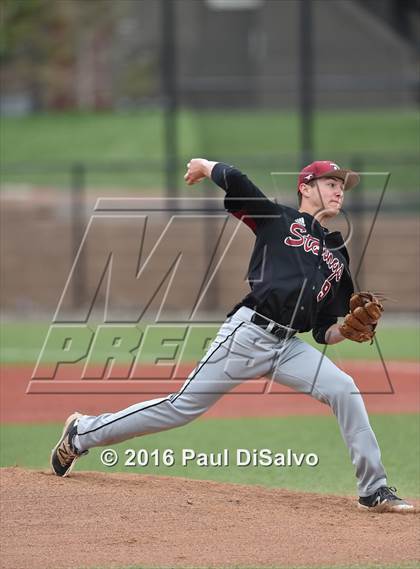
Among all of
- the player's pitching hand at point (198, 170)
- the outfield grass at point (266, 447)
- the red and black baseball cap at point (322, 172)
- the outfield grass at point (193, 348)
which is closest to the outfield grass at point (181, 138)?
the outfield grass at point (193, 348)

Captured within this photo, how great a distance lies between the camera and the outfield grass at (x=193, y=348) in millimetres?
14844

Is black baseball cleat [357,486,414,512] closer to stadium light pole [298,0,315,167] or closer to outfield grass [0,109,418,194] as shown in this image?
stadium light pole [298,0,315,167]

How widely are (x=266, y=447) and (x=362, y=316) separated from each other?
2979 millimetres

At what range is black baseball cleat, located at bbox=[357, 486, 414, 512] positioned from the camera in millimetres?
6703

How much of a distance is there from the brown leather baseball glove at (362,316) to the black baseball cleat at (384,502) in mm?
965

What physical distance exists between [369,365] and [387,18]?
19922 mm

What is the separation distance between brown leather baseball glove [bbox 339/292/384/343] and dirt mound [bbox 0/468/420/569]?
3.63 ft

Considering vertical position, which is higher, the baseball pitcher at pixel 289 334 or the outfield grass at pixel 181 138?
the baseball pitcher at pixel 289 334

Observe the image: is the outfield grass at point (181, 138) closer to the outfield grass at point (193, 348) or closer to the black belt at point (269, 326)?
the outfield grass at point (193, 348)

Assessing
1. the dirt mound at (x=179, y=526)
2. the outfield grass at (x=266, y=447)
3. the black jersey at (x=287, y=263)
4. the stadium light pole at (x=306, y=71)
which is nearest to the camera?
the dirt mound at (x=179, y=526)

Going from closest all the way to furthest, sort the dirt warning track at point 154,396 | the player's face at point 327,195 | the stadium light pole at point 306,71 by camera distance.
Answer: the player's face at point 327,195 → the dirt warning track at point 154,396 → the stadium light pole at point 306,71

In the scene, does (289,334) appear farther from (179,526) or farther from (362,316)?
(179,526)

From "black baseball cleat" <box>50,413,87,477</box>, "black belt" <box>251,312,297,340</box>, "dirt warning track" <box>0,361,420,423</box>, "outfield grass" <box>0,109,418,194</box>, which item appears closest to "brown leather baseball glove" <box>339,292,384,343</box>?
"black belt" <box>251,312,297,340</box>

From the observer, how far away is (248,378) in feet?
22.4
